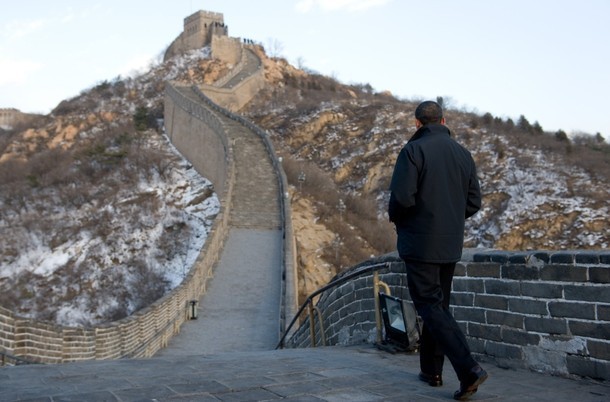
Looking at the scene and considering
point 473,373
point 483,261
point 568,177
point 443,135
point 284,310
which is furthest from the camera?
point 568,177

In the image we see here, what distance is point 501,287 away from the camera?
4891mm

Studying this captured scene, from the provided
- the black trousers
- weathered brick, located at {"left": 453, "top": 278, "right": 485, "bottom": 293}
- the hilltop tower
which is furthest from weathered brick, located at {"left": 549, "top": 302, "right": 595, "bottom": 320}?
the hilltop tower

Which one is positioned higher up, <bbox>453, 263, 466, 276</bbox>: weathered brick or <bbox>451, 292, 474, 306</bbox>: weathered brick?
<bbox>453, 263, 466, 276</bbox>: weathered brick

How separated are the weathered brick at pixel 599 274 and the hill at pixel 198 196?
59.5ft

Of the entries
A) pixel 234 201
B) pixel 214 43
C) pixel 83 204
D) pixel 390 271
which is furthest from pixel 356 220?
pixel 214 43

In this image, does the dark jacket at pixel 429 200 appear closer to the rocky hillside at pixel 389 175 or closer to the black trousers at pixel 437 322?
the black trousers at pixel 437 322

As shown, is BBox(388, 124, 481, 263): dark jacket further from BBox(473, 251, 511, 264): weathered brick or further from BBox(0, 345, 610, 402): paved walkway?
BBox(473, 251, 511, 264): weathered brick

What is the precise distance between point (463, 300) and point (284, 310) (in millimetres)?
10870

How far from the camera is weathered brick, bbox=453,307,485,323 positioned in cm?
510

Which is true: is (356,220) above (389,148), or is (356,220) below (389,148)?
below

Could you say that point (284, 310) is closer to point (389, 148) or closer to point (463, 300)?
point (463, 300)

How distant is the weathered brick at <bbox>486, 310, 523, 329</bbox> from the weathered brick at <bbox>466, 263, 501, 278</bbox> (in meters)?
0.31

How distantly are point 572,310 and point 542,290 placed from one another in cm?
27

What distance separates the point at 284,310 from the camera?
15.8 meters
